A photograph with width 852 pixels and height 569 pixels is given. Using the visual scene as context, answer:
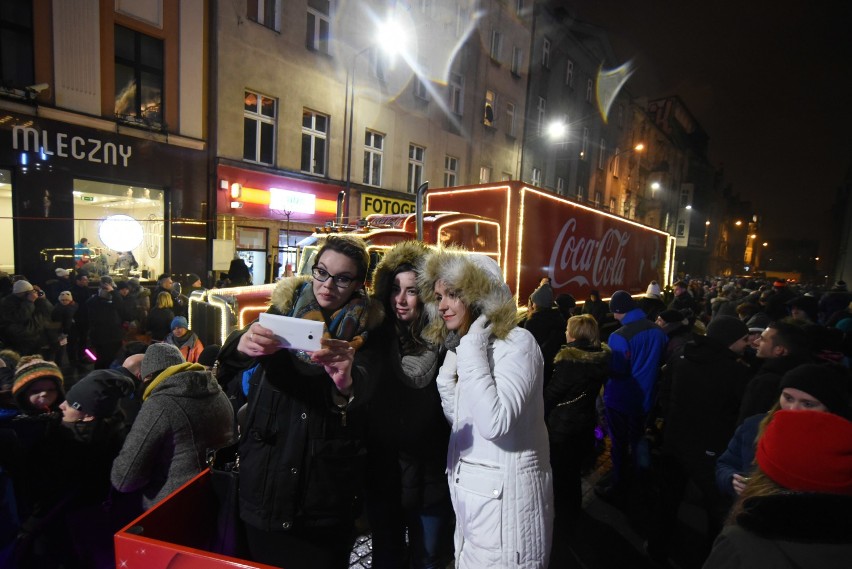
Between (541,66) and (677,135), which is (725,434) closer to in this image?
(541,66)

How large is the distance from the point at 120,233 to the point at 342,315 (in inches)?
363

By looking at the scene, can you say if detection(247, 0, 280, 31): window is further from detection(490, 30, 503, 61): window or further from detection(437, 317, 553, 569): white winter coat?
detection(437, 317, 553, 569): white winter coat

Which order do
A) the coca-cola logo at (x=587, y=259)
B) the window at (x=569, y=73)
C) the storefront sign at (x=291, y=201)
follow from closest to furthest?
the coca-cola logo at (x=587, y=259) < the storefront sign at (x=291, y=201) < the window at (x=569, y=73)

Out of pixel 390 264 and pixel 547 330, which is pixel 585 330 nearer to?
pixel 547 330

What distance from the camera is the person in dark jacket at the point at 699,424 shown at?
3189 mm

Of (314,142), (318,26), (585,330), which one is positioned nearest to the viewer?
(585,330)

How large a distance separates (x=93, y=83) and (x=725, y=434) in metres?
13.5

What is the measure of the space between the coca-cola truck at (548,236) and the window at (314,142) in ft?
20.1

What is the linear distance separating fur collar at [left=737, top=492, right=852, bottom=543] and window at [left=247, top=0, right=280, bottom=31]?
15175mm

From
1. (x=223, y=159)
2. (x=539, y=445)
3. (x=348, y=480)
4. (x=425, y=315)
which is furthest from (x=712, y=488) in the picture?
(x=223, y=159)

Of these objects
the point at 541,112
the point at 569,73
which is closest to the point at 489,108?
the point at 541,112

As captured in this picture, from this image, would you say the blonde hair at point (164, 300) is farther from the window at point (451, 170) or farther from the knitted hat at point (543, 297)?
the window at point (451, 170)

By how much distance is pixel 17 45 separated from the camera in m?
8.98

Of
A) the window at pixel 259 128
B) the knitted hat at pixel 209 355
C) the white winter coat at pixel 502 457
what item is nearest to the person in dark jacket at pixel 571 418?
the white winter coat at pixel 502 457
